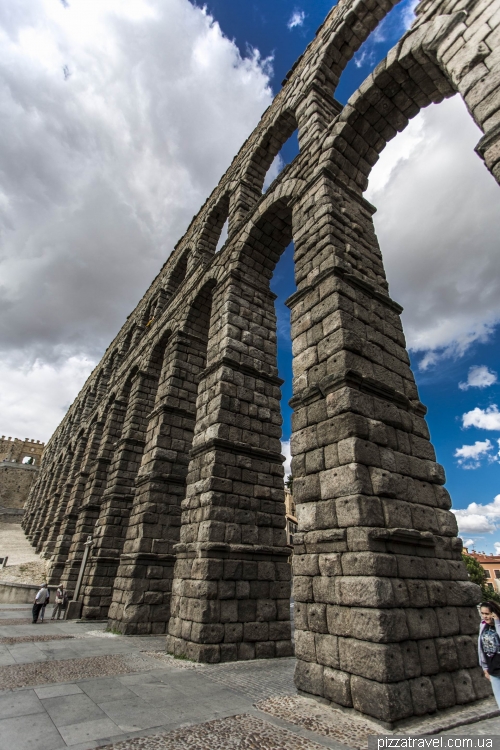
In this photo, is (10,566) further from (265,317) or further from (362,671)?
(362,671)

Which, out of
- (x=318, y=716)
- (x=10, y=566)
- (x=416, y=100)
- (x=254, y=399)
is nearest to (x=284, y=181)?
(x=416, y=100)

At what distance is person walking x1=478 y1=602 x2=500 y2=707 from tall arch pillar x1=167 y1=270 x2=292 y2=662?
3819 mm

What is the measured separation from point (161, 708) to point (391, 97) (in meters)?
9.33

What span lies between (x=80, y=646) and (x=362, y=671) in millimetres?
5985

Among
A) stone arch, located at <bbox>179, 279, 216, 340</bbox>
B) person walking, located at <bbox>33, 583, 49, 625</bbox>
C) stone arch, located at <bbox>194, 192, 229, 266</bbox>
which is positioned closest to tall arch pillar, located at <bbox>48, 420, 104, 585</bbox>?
person walking, located at <bbox>33, 583, 49, 625</bbox>

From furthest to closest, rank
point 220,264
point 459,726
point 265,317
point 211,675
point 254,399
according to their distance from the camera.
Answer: point 220,264 → point 265,317 → point 254,399 → point 211,675 → point 459,726

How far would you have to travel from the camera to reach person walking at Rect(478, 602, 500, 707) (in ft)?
10.7

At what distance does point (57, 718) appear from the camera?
337 cm

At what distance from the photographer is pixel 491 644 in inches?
132

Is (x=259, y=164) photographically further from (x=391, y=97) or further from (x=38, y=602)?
(x=38, y=602)

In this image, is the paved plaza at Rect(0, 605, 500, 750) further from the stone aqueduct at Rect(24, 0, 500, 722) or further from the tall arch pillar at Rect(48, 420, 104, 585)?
the tall arch pillar at Rect(48, 420, 104, 585)

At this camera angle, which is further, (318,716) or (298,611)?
(298,611)

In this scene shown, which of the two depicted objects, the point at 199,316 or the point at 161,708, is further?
the point at 199,316

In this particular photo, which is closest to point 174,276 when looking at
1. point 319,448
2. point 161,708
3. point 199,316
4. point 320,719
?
point 199,316
